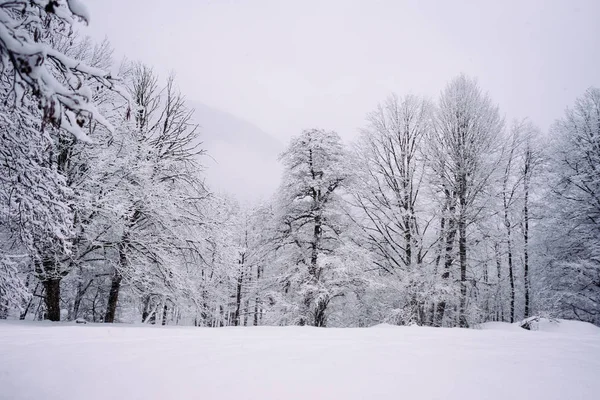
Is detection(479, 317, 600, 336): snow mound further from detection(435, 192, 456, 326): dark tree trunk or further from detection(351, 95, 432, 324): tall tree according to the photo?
detection(351, 95, 432, 324): tall tree

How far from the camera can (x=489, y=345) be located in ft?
12.3

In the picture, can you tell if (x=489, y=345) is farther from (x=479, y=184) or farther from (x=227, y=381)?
(x=479, y=184)

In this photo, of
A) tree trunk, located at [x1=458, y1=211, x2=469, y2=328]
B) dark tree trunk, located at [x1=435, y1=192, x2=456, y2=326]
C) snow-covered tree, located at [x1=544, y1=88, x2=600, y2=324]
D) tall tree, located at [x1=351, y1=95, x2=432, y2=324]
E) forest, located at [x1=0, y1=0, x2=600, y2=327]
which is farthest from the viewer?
snow-covered tree, located at [x1=544, y1=88, x2=600, y2=324]

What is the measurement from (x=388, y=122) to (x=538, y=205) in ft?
32.0

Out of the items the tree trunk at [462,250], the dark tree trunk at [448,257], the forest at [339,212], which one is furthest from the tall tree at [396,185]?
the tree trunk at [462,250]

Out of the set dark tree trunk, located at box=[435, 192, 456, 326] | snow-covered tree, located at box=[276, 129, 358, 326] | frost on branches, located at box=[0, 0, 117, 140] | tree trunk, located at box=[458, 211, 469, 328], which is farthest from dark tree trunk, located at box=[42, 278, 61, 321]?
tree trunk, located at box=[458, 211, 469, 328]

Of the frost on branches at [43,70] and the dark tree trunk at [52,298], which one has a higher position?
the frost on branches at [43,70]

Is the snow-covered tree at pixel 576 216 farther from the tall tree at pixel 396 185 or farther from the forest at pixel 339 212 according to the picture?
the tall tree at pixel 396 185

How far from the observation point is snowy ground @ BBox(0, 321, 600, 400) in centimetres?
225

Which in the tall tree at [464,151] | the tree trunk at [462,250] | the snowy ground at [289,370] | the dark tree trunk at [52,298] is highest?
the tall tree at [464,151]

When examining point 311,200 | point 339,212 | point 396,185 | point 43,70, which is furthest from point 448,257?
point 43,70

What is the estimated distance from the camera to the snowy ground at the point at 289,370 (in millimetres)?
2254

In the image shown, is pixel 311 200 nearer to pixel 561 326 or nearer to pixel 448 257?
pixel 448 257

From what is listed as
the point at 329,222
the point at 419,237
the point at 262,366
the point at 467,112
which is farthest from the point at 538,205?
the point at 262,366
